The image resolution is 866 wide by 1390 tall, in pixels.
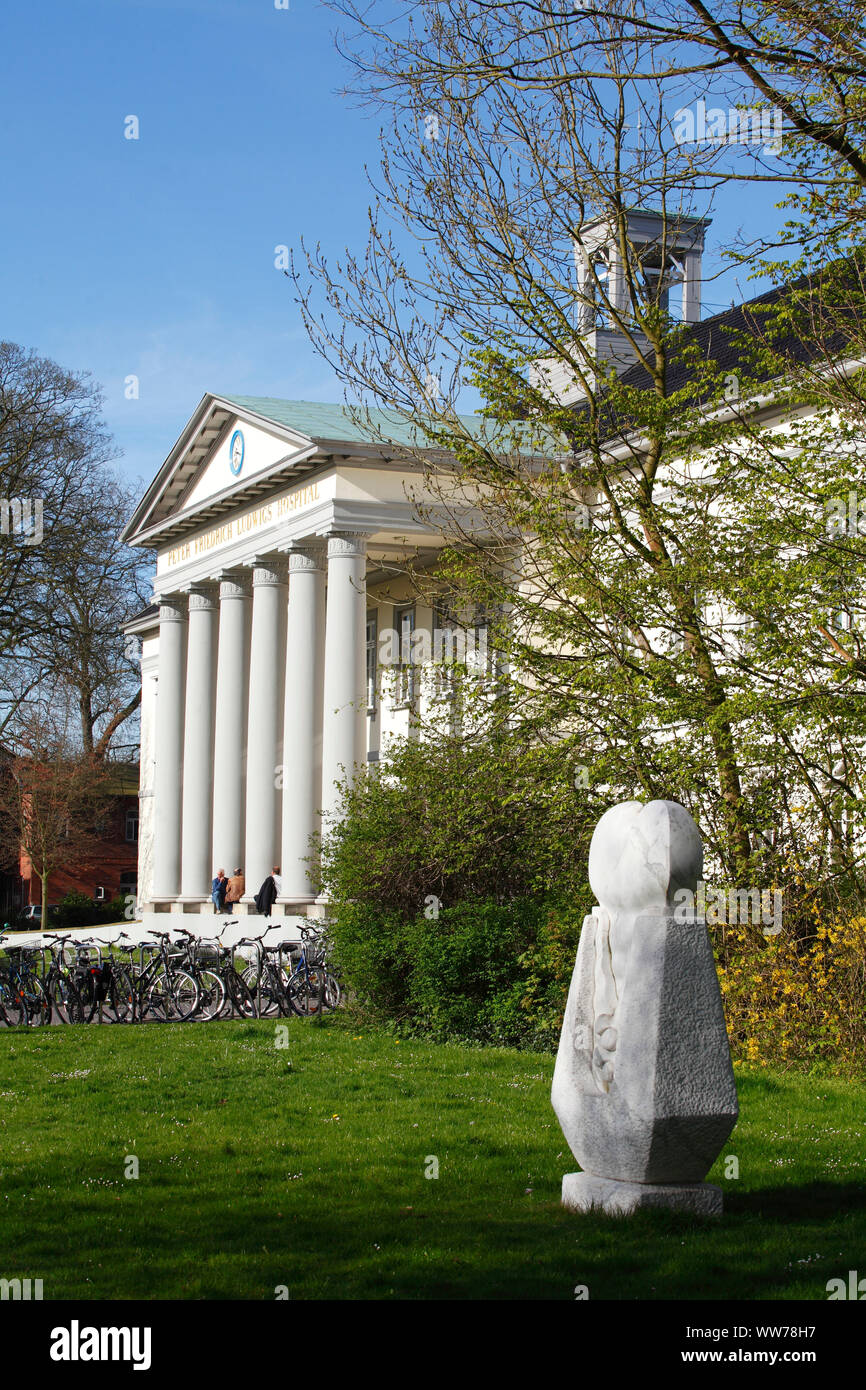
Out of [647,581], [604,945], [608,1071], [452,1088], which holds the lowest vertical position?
[452,1088]

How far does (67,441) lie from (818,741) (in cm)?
3051

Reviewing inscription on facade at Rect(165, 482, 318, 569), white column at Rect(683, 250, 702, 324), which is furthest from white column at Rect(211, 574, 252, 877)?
white column at Rect(683, 250, 702, 324)

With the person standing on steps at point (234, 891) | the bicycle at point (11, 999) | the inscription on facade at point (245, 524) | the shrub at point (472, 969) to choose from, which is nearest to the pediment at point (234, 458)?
the inscription on facade at point (245, 524)

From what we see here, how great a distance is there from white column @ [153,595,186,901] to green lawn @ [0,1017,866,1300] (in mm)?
28116

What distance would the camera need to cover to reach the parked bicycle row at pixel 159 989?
2025 centimetres

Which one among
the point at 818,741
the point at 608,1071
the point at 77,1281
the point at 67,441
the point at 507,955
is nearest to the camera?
the point at 77,1281

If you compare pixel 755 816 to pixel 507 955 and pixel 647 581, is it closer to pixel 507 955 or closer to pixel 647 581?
pixel 647 581

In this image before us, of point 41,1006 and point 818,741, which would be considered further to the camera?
point 41,1006

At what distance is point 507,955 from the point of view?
1706 centimetres

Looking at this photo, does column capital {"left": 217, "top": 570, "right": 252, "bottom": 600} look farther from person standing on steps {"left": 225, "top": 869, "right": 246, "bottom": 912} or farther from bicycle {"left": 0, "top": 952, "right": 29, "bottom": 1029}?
bicycle {"left": 0, "top": 952, "right": 29, "bottom": 1029}

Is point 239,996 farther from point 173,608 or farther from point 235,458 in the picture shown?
point 173,608

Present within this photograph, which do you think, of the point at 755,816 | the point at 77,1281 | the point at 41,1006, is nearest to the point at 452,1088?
the point at 755,816

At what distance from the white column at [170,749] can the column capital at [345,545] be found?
36.8 ft

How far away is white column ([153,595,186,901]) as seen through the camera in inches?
1688
